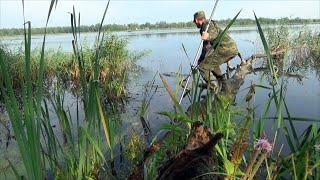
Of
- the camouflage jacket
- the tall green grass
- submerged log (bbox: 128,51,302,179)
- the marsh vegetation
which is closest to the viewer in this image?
the marsh vegetation

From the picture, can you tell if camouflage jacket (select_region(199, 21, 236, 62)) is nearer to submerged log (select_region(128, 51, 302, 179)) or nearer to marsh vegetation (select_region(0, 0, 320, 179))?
marsh vegetation (select_region(0, 0, 320, 179))

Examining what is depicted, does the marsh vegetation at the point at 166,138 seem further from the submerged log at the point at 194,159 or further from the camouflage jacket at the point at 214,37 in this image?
the camouflage jacket at the point at 214,37

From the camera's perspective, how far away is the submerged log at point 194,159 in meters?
2.14

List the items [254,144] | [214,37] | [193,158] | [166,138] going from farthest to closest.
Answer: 1. [214,37]
2. [166,138]
3. [254,144]
4. [193,158]

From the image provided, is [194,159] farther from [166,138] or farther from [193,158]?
[166,138]

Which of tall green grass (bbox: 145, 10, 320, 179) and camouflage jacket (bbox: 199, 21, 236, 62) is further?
camouflage jacket (bbox: 199, 21, 236, 62)

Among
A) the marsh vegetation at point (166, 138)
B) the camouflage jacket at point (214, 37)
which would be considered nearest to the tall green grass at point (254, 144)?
the marsh vegetation at point (166, 138)

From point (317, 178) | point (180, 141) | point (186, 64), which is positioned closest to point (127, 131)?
point (180, 141)

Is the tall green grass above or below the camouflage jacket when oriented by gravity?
below

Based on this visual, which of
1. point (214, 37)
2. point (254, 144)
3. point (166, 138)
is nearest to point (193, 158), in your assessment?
point (254, 144)

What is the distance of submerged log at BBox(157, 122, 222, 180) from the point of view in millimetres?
2145

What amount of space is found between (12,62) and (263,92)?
6297 millimetres

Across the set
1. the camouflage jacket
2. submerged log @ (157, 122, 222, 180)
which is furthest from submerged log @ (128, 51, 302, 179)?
the camouflage jacket

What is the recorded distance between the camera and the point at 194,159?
2164mm
